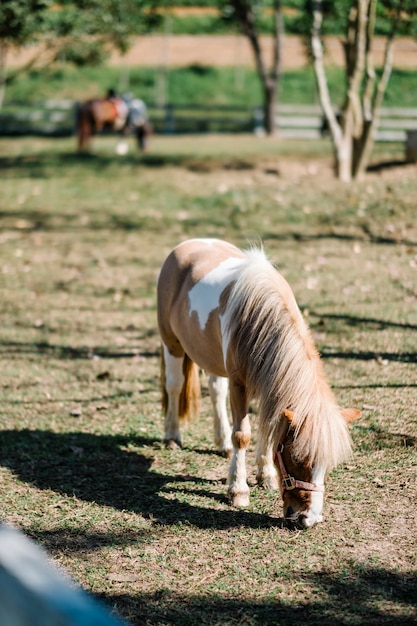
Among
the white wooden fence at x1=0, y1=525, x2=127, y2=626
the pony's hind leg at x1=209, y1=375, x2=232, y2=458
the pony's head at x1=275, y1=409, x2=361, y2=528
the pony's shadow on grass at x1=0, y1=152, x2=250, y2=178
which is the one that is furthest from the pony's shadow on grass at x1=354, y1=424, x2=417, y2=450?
the pony's shadow on grass at x1=0, y1=152, x2=250, y2=178

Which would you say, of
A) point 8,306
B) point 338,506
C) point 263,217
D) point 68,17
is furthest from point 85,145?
point 338,506

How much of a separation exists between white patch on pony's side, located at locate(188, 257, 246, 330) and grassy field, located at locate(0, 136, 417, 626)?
46.7 inches

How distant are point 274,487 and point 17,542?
3.34 metres

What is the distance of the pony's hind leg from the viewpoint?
557 centimetres

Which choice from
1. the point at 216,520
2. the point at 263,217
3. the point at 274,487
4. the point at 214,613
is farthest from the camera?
the point at 263,217

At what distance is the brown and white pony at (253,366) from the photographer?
412 centimetres

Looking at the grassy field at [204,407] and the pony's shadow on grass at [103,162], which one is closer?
the grassy field at [204,407]

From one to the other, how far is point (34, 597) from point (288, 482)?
105 inches

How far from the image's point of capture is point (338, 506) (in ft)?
15.5

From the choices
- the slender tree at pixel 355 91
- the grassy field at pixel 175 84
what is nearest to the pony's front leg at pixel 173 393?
the slender tree at pixel 355 91

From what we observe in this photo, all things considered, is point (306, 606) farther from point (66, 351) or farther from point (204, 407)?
point (66, 351)

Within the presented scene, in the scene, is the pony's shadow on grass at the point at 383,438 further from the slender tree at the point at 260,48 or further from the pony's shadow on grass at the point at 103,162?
the slender tree at the point at 260,48

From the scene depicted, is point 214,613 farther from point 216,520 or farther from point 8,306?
point 8,306

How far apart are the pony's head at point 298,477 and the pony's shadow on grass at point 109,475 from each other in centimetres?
36
